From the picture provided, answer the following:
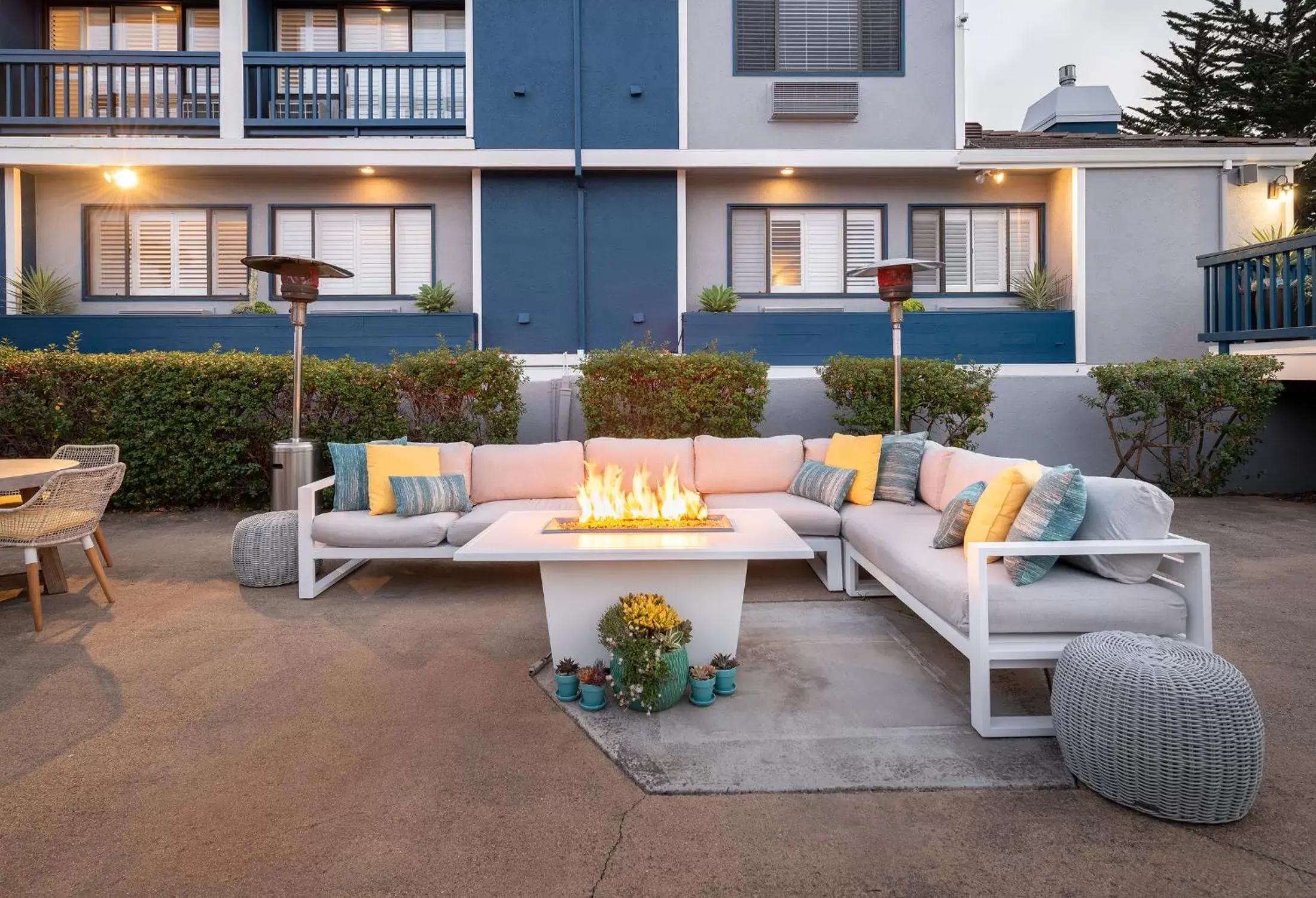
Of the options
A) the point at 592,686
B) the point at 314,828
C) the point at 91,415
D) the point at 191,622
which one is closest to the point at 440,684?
the point at 592,686

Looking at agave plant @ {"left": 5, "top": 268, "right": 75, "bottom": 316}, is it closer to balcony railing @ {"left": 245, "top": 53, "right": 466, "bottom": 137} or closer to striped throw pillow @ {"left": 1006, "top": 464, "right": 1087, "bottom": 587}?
balcony railing @ {"left": 245, "top": 53, "right": 466, "bottom": 137}

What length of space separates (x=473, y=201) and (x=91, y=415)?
216 inches

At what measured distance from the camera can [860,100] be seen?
10969mm

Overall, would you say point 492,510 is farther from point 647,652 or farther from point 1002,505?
point 1002,505

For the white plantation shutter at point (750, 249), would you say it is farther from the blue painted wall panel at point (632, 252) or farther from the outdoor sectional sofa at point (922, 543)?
the outdoor sectional sofa at point (922, 543)

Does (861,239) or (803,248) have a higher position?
(861,239)

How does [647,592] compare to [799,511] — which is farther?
[799,511]

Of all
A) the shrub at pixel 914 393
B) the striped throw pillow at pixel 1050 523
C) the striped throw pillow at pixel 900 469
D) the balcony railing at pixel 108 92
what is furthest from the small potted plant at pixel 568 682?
the balcony railing at pixel 108 92

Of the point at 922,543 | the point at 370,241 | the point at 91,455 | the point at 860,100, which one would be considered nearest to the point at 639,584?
the point at 922,543

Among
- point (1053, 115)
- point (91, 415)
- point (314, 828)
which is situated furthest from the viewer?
point (1053, 115)

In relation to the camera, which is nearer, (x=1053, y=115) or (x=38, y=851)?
(x=38, y=851)

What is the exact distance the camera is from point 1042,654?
328cm

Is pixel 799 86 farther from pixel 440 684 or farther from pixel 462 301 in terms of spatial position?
pixel 440 684

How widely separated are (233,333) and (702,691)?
31.3 feet
